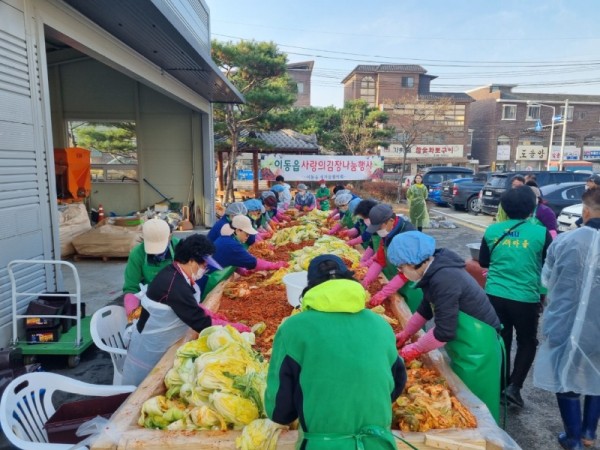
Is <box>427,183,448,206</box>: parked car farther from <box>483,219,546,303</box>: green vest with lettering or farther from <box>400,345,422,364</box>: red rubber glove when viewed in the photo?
<box>400,345,422,364</box>: red rubber glove

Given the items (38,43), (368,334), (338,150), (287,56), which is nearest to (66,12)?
(38,43)

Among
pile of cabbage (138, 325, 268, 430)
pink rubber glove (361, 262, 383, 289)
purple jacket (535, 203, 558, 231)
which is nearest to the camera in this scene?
pile of cabbage (138, 325, 268, 430)

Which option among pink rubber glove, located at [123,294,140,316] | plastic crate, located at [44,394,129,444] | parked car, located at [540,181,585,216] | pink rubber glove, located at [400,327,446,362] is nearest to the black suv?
parked car, located at [540,181,585,216]

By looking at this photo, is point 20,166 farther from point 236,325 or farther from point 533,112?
point 533,112

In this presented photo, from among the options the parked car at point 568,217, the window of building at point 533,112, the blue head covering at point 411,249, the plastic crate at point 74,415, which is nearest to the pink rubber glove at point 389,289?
the blue head covering at point 411,249

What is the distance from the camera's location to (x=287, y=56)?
15.4 meters

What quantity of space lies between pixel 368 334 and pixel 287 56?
15.4m

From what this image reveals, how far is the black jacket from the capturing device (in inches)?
100

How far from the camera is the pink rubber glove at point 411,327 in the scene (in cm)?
291

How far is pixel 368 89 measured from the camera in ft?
124

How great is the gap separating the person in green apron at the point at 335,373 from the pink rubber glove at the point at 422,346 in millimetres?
1138

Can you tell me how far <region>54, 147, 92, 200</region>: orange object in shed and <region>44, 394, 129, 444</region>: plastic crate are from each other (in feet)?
25.8

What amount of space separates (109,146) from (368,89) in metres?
30.3

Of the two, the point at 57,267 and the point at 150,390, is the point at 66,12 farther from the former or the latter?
the point at 150,390
